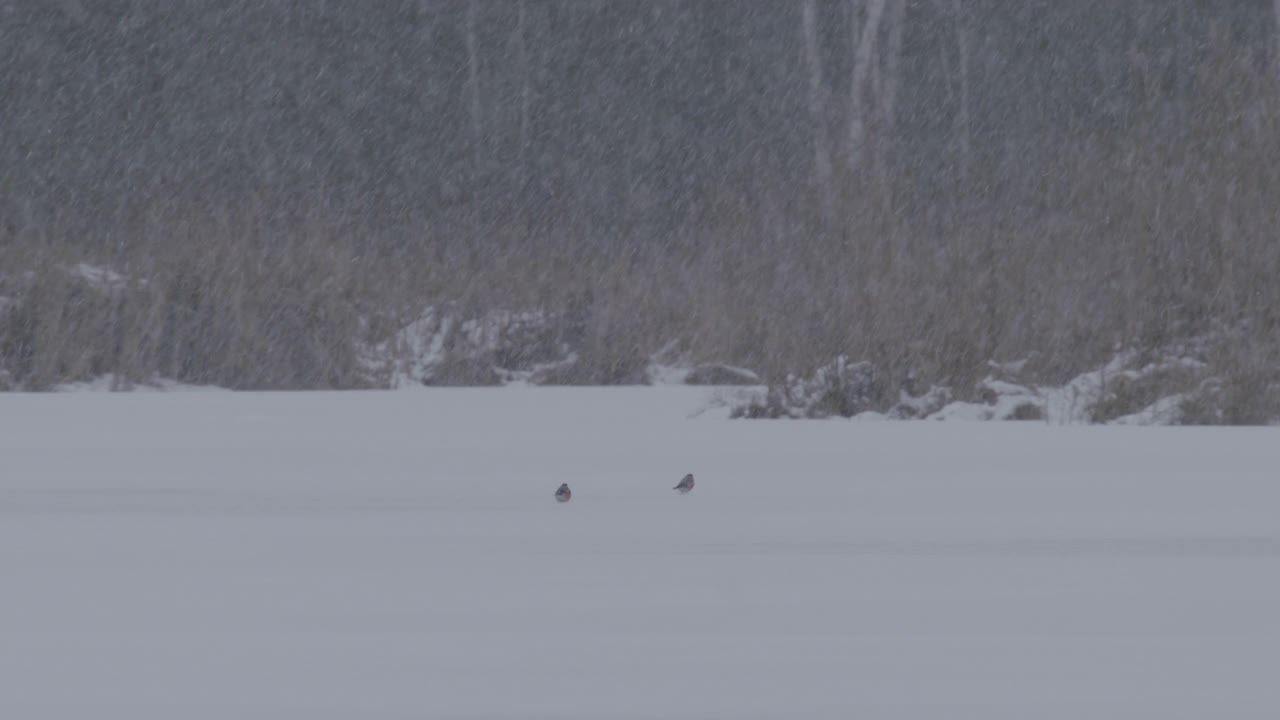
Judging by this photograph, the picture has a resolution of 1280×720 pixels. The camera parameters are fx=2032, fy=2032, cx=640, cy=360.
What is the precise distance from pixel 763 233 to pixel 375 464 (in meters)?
4.65

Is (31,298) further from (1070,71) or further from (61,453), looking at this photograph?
(1070,71)

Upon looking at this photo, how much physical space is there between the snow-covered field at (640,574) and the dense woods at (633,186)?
1495mm

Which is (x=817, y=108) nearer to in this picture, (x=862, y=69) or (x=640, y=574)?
(x=862, y=69)

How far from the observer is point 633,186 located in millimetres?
22625

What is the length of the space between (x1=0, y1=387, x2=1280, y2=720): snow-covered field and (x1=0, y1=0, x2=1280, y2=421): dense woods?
1.50m

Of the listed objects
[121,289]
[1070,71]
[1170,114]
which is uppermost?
[1070,71]

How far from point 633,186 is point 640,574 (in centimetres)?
1773

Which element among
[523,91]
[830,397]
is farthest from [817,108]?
[523,91]

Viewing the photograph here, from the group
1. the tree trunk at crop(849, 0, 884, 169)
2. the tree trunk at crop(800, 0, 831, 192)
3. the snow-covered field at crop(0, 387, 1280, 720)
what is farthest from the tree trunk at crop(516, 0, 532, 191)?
the snow-covered field at crop(0, 387, 1280, 720)

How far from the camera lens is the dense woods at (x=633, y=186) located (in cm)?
1019

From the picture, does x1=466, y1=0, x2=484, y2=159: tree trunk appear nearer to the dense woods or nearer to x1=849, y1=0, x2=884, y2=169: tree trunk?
the dense woods

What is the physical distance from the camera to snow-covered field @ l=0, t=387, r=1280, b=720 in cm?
368

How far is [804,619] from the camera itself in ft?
14.5

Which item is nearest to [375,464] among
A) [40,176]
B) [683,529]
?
[683,529]
